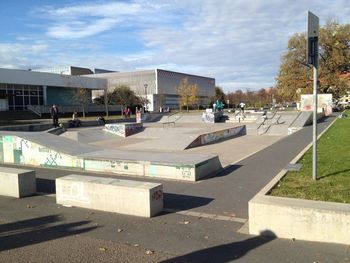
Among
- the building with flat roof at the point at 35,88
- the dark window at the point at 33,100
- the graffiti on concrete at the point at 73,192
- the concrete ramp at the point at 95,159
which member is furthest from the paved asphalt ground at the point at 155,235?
the dark window at the point at 33,100

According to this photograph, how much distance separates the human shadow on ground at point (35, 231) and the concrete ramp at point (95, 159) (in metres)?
3.67

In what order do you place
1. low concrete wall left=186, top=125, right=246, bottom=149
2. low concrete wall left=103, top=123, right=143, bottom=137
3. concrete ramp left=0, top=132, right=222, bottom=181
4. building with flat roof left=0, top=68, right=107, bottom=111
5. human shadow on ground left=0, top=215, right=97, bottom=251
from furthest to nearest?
building with flat roof left=0, top=68, right=107, bottom=111 < low concrete wall left=103, top=123, right=143, bottom=137 < low concrete wall left=186, top=125, right=246, bottom=149 < concrete ramp left=0, top=132, right=222, bottom=181 < human shadow on ground left=0, top=215, right=97, bottom=251

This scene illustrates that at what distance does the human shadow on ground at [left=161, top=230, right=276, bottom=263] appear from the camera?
442cm

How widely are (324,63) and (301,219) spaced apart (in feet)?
188

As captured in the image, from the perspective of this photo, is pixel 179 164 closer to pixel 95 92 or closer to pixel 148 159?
pixel 148 159

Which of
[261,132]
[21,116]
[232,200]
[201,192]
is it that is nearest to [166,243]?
[232,200]

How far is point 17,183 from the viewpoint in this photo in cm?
770

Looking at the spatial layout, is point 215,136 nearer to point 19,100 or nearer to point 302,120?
point 302,120

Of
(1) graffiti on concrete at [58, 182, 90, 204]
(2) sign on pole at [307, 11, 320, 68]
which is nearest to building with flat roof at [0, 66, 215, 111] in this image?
(1) graffiti on concrete at [58, 182, 90, 204]

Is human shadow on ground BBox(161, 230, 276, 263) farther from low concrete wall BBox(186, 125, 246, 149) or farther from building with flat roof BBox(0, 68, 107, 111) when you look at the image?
building with flat roof BBox(0, 68, 107, 111)

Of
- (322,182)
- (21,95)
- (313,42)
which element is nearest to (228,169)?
(322,182)

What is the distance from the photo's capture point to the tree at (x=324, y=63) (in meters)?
54.4

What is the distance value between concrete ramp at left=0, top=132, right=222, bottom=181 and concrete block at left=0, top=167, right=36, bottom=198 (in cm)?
266

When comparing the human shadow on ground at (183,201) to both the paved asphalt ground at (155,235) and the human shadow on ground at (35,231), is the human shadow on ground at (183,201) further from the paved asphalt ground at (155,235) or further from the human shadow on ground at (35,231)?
the human shadow on ground at (35,231)
